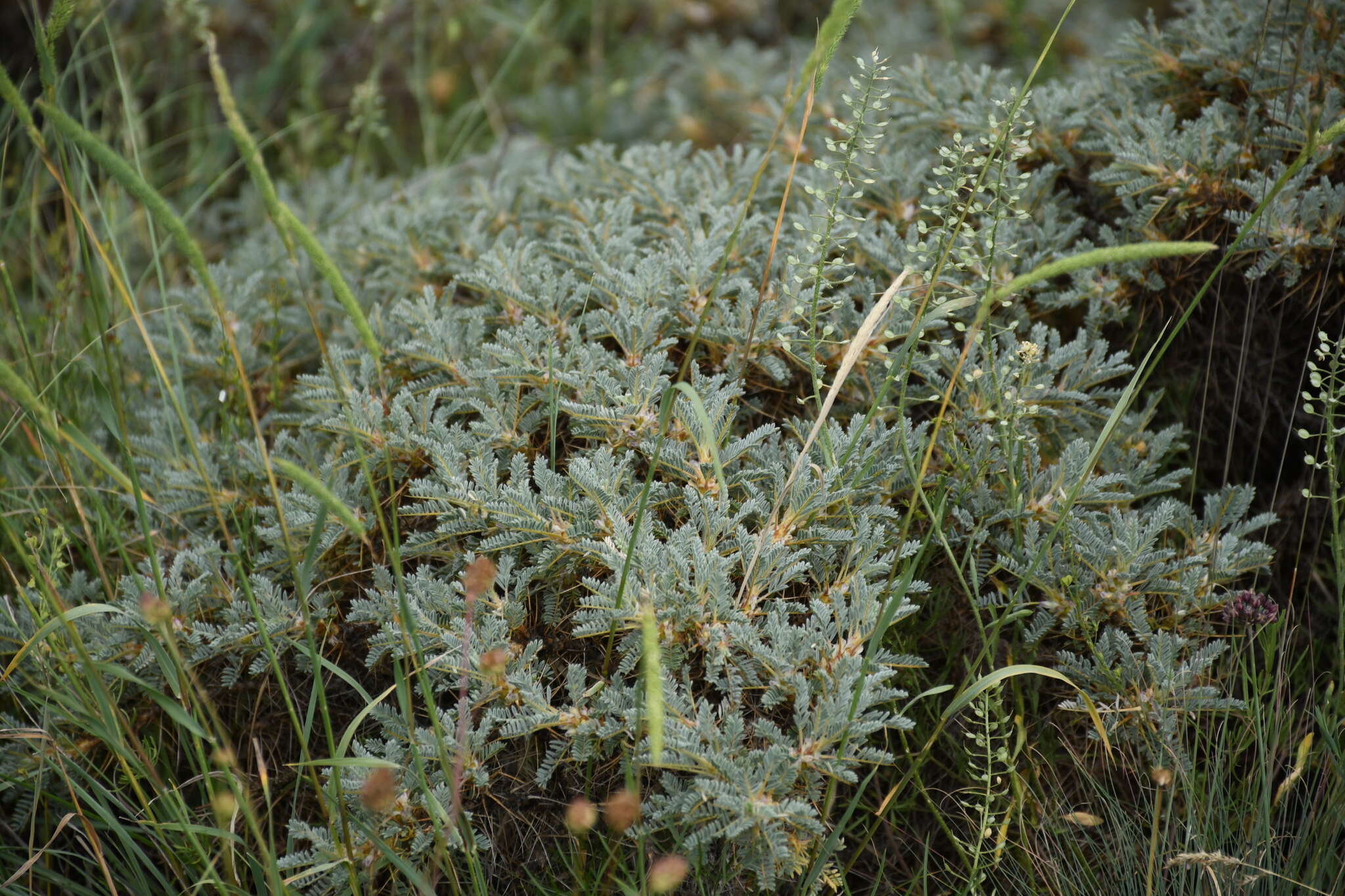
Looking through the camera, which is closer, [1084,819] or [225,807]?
[225,807]

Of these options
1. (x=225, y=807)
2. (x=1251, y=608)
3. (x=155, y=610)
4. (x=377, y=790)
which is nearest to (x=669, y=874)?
(x=377, y=790)

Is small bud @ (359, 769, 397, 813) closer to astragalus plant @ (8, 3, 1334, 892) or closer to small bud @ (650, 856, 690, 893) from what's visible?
astragalus plant @ (8, 3, 1334, 892)

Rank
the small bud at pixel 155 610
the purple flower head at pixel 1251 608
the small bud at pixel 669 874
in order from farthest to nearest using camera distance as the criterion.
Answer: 1. the purple flower head at pixel 1251 608
2. the small bud at pixel 155 610
3. the small bud at pixel 669 874

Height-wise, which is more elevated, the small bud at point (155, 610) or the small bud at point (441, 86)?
the small bud at point (441, 86)

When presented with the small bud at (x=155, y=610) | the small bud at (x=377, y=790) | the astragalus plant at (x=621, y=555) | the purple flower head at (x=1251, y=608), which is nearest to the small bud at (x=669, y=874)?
the astragalus plant at (x=621, y=555)

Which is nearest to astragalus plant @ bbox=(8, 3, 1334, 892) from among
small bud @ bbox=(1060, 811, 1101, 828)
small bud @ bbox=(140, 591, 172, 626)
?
small bud @ bbox=(140, 591, 172, 626)

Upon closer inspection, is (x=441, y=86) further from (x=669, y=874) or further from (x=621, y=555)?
(x=669, y=874)

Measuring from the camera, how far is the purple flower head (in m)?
1.60

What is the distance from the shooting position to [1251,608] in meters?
1.60

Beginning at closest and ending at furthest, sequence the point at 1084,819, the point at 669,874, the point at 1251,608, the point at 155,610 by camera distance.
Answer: the point at 669,874
the point at 155,610
the point at 1084,819
the point at 1251,608

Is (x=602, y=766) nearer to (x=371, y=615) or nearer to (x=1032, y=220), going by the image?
(x=371, y=615)

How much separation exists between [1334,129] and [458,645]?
144 cm

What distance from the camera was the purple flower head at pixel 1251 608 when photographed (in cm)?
160

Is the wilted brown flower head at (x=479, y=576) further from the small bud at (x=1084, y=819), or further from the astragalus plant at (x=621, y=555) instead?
the small bud at (x=1084, y=819)
